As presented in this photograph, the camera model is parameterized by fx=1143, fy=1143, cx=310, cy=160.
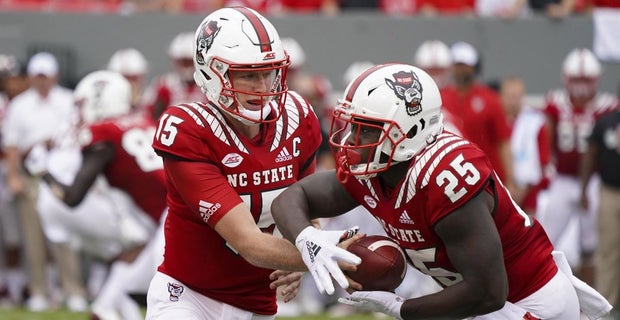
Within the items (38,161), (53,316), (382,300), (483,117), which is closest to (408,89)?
(382,300)

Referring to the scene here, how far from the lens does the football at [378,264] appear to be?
3.75 metres

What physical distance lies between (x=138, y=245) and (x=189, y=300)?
2.63 m

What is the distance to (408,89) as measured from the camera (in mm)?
3771

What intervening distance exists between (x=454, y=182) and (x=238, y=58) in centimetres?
97

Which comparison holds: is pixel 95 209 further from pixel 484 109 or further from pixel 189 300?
pixel 189 300

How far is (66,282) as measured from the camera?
9289 mm

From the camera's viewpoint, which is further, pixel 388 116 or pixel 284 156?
pixel 284 156

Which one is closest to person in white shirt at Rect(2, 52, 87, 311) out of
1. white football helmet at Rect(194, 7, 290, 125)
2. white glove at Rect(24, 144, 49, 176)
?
white glove at Rect(24, 144, 49, 176)

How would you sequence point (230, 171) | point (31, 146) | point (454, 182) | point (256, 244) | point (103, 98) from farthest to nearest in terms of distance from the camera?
point (31, 146)
point (103, 98)
point (230, 171)
point (256, 244)
point (454, 182)

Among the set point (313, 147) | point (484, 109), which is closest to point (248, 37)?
point (313, 147)

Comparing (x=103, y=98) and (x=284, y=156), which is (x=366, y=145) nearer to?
(x=284, y=156)

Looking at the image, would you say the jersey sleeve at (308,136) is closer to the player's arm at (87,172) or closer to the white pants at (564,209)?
the player's arm at (87,172)

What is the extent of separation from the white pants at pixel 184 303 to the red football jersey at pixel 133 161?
2.39 m

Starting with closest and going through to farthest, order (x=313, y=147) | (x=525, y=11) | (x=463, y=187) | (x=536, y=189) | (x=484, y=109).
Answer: (x=463, y=187) < (x=313, y=147) < (x=484, y=109) < (x=536, y=189) < (x=525, y=11)
